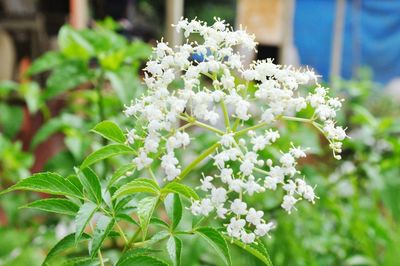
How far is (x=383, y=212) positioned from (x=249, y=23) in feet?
4.00

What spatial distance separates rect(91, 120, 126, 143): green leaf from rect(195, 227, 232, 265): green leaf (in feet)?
0.49

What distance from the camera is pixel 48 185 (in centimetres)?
78

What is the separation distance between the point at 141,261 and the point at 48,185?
0.46ft

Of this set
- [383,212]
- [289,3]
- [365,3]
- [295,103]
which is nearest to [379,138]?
[295,103]

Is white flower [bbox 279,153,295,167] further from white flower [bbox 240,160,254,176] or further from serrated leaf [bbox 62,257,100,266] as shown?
serrated leaf [bbox 62,257,100,266]

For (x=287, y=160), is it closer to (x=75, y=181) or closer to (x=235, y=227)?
(x=235, y=227)

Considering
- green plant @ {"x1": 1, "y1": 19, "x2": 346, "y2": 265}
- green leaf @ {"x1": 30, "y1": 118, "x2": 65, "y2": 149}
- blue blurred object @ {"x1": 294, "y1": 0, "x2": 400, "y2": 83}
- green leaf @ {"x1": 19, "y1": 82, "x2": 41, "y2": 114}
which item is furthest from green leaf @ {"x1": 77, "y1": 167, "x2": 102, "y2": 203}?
blue blurred object @ {"x1": 294, "y1": 0, "x2": 400, "y2": 83}

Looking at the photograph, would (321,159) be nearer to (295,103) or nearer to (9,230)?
(9,230)

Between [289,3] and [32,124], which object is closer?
[32,124]

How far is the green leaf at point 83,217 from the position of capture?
721mm

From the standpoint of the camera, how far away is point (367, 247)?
6.48 ft

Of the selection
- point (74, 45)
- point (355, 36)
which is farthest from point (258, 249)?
point (355, 36)

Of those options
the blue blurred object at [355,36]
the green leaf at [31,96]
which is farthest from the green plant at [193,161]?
the blue blurred object at [355,36]

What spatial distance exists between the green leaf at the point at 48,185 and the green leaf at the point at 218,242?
0.52 feet
